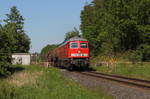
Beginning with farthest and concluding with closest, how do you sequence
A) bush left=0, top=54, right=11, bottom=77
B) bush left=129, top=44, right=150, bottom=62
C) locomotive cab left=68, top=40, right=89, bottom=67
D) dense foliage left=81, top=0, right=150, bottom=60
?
bush left=129, top=44, right=150, bottom=62 < dense foliage left=81, top=0, right=150, bottom=60 < locomotive cab left=68, top=40, right=89, bottom=67 < bush left=0, top=54, right=11, bottom=77

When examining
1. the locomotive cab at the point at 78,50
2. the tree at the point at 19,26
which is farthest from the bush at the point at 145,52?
the tree at the point at 19,26

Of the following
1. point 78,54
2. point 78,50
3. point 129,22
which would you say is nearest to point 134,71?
point 78,54

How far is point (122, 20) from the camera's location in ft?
142

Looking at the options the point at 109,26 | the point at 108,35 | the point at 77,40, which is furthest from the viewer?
the point at 108,35

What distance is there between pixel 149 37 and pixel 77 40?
1309cm

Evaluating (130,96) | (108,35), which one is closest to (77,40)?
(108,35)

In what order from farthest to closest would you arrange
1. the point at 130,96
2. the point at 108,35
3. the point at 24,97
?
the point at 108,35 < the point at 130,96 < the point at 24,97

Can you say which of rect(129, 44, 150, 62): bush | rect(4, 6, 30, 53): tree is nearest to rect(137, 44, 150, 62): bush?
rect(129, 44, 150, 62): bush

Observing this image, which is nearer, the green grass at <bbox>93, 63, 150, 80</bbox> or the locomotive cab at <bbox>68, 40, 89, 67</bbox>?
the green grass at <bbox>93, 63, 150, 80</bbox>

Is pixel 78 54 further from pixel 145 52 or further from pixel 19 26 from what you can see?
pixel 19 26

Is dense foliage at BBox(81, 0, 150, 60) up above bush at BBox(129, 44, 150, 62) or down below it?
above

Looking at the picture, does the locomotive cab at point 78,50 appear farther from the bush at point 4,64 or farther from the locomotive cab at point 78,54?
the bush at point 4,64

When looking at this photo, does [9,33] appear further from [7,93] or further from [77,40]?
[7,93]

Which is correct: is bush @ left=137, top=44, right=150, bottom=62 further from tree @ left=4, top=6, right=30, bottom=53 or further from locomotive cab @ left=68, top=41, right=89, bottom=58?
tree @ left=4, top=6, right=30, bottom=53
